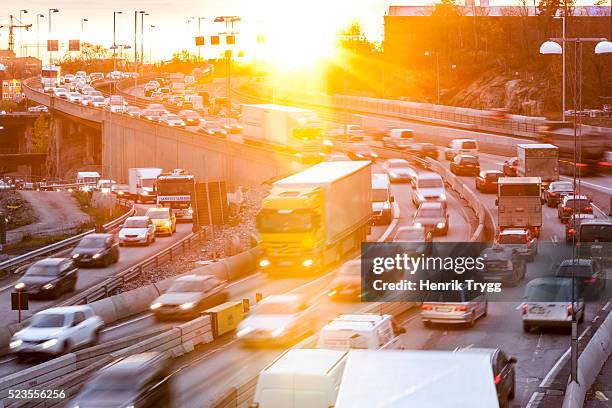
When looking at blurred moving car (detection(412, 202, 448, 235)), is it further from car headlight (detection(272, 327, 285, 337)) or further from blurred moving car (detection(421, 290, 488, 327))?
car headlight (detection(272, 327, 285, 337))

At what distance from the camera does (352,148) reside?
76000mm

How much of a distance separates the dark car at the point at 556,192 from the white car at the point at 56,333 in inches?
1280

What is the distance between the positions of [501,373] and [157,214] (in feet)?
123

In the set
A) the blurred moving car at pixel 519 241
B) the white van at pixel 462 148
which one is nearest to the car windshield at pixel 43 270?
the blurred moving car at pixel 519 241

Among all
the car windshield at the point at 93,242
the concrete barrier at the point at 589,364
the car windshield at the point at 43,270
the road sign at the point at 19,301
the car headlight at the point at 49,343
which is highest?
the car windshield at the point at 93,242

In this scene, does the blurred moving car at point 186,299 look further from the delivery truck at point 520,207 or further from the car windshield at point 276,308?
the delivery truck at point 520,207

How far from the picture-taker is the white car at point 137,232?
5016 centimetres

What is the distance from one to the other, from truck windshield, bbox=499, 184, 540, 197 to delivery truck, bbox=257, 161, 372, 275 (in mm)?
10051

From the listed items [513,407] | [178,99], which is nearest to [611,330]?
[513,407]

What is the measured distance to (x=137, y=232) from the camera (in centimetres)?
5028

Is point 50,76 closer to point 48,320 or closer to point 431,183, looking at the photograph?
point 431,183

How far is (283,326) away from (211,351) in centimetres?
209

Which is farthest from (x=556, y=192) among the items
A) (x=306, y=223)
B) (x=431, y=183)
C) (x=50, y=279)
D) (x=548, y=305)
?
(x=50, y=279)

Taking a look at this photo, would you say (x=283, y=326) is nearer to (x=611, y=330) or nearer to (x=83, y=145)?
(x=611, y=330)
